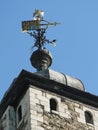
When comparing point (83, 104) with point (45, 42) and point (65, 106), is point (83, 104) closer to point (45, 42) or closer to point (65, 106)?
point (65, 106)

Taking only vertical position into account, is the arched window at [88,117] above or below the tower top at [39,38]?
below

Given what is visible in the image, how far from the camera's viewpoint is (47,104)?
20750mm

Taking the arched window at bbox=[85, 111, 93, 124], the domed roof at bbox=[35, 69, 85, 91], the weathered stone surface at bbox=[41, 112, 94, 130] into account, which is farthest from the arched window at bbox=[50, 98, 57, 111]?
the arched window at bbox=[85, 111, 93, 124]

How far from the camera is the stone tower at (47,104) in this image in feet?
66.6

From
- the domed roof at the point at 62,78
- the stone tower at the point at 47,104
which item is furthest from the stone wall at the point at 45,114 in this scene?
the domed roof at the point at 62,78

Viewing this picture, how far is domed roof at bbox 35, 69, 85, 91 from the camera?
21930 mm

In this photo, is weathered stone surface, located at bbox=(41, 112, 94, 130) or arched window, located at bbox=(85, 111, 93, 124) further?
arched window, located at bbox=(85, 111, 93, 124)

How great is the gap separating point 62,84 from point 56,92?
0.39 m

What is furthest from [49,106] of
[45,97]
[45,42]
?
[45,42]

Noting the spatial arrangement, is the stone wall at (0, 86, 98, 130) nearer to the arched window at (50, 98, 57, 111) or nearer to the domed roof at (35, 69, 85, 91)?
the arched window at (50, 98, 57, 111)

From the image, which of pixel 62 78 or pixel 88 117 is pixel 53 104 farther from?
pixel 62 78

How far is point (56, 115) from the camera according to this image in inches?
812

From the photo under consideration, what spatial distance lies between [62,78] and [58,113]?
5.68 feet

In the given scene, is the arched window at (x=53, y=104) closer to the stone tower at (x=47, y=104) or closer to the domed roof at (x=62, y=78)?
the stone tower at (x=47, y=104)
